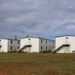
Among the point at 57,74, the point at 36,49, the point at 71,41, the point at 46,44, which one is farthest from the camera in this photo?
the point at 46,44

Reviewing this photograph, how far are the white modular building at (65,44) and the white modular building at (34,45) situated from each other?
10.5 metres

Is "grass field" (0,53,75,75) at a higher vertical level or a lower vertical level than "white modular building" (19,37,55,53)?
lower

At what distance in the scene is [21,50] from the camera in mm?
101188

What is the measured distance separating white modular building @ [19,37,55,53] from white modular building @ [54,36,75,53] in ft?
34.3

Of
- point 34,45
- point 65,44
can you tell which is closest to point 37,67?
point 65,44

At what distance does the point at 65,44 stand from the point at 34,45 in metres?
16.2

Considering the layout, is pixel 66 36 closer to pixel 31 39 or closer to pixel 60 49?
pixel 60 49

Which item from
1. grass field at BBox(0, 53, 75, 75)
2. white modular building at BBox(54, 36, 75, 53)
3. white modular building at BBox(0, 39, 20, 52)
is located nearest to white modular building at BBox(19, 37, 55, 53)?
white modular building at BBox(0, 39, 20, 52)

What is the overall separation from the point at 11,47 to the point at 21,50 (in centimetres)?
848

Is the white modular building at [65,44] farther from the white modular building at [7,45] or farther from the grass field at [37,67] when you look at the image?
the grass field at [37,67]

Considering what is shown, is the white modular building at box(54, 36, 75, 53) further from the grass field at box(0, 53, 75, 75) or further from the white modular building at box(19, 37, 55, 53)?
the grass field at box(0, 53, 75, 75)

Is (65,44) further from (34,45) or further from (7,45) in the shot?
(7,45)

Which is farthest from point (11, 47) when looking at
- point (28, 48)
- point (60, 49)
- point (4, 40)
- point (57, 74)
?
point (57, 74)

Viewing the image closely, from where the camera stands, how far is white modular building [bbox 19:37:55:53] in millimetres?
97188
